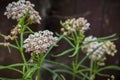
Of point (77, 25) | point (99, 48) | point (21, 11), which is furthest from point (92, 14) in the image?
point (21, 11)

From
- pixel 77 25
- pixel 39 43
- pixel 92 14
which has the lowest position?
pixel 39 43

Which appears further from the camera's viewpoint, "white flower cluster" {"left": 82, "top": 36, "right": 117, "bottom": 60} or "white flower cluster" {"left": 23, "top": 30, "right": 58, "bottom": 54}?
"white flower cluster" {"left": 82, "top": 36, "right": 117, "bottom": 60}

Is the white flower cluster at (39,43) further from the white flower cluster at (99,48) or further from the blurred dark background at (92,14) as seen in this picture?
the blurred dark background at (92,14)

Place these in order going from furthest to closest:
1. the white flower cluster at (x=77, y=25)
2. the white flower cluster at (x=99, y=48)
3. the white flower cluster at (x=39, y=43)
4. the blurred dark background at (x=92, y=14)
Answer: the blurred dark background at (x=92, y=14)
the white flower cluster at (x=99, y=48)
the white flower cluster at (x=77, y=25)
the white flower cluster at (x=39, y=43)

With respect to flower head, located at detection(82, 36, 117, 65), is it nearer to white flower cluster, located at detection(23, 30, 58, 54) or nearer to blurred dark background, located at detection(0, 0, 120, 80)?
white flower cluster, located at detection(23, 30, 58, 54)

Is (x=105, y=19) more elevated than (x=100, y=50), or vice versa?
(x=105, y=19)

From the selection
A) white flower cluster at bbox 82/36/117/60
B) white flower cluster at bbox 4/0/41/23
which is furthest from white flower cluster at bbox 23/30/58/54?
white flower cluster at bbox 82/36/117/60

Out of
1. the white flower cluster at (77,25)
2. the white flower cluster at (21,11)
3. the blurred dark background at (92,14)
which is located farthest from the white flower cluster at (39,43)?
the blurred dark background at (92,14)

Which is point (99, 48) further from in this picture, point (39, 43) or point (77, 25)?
point (39, 43)

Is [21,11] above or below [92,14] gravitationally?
below

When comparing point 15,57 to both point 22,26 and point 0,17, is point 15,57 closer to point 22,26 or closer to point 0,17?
point 0,17

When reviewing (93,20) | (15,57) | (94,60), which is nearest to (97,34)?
(93,20)
